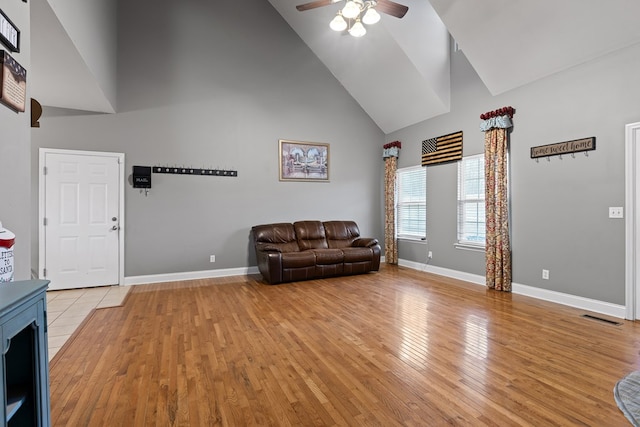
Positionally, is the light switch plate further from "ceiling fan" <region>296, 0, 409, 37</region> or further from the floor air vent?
"ceiling fan" <region>296, 0, 409, 37</region>

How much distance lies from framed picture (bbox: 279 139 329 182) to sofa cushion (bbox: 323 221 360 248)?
37.3 inches

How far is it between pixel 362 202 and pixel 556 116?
3.68m

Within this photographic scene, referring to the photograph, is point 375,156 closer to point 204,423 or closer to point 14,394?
point 204,423

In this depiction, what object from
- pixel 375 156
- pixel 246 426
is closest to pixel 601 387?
pixel 246 426

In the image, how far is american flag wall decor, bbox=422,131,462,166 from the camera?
5.40 meters

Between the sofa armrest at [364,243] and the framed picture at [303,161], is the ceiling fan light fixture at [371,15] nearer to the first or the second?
the framed picture at [303,161]

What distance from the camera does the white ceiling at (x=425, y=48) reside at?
3270mm

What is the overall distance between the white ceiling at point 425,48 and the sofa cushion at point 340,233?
235 cm

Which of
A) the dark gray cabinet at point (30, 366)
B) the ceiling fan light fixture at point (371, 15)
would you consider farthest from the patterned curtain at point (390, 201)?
the dark gray cabinet at point (30, 366)

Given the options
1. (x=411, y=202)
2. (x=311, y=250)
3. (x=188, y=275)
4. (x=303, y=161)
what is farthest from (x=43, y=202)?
(x=411, y=202)

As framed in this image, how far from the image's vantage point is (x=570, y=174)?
3.91m

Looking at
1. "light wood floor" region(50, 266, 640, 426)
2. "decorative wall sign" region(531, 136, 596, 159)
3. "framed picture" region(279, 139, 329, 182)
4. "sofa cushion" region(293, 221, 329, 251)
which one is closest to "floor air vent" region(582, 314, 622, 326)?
"light wood floor" region(50, 266, 640, 426)

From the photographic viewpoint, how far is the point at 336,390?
210cm

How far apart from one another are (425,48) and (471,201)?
2609 mm
